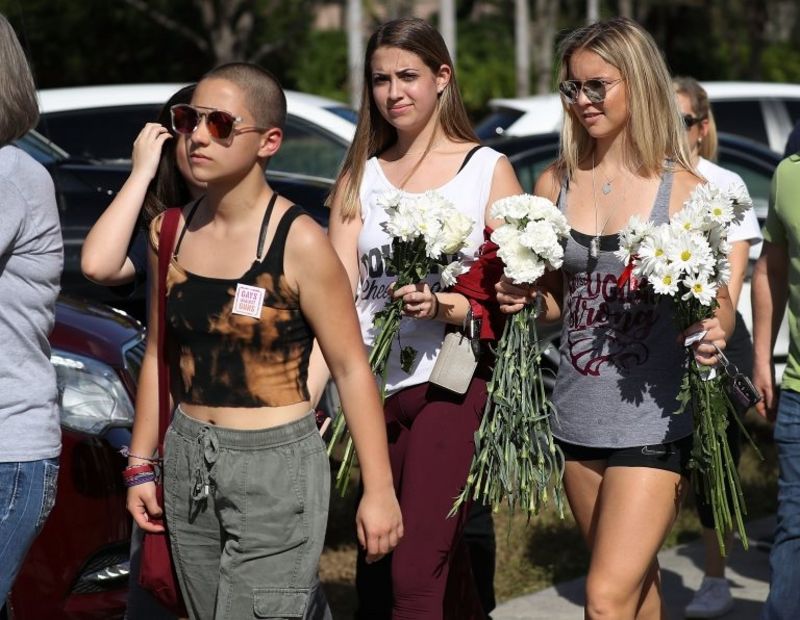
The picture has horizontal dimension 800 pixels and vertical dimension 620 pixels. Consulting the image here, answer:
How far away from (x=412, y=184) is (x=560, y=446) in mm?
917

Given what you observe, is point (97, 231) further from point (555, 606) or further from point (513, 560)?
point (513, 560)

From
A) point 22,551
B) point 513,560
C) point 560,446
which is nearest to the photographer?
point 22,551

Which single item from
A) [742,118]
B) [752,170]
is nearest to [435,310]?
[752,170]

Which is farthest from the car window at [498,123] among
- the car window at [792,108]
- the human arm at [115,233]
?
the human arm at [115,233]

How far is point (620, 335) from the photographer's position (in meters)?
3.92

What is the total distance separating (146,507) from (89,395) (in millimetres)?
1193

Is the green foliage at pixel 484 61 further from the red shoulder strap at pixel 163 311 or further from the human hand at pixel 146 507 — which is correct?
the human hand at pixel 146 507

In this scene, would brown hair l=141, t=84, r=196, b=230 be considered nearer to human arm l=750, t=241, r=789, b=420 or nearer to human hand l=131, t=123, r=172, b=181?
human hand l=131, t=123, r=172, b=181

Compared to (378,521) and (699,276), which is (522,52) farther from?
(378,521)

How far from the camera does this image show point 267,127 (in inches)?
132

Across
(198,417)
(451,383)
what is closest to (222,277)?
(198,417)

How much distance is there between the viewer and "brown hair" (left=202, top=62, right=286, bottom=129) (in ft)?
10.9

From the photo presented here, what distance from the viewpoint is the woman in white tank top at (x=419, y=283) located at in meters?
4.08

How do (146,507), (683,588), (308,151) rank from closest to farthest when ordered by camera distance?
(146,507) → (683,588) → (308,151)
